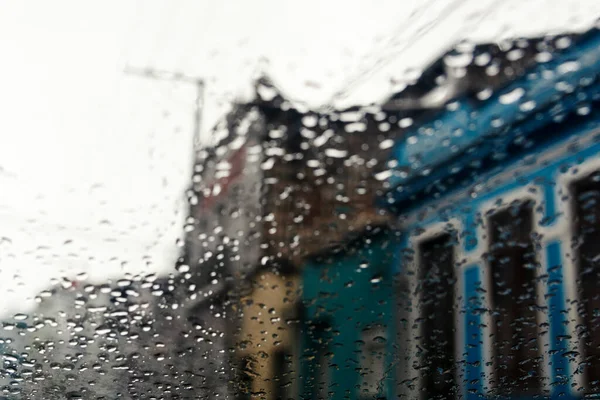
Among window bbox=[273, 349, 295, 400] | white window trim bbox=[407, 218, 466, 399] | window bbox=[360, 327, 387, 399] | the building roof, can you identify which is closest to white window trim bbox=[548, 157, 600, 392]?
the building roof

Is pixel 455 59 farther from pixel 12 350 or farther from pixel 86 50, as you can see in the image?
pixel 12 350

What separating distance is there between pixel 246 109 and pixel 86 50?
1.89 feet

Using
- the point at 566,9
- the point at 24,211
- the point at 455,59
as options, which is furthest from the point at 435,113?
the point at 24,211

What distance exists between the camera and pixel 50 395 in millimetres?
3527

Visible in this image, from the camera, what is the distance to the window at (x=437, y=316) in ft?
10.3

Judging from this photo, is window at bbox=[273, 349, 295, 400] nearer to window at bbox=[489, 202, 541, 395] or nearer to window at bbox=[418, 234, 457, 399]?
window at bbox=[418, 234, 457, 399]

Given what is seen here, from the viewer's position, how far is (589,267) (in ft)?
9.77

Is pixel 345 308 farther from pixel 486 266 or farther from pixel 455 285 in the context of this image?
pixel 486 266

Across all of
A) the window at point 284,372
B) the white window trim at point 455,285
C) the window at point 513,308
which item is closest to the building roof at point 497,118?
the white window trim at point 455,285

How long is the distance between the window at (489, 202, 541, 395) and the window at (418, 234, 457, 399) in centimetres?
20

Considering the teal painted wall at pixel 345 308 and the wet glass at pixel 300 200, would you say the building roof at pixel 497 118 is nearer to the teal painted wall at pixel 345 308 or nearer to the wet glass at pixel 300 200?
the wet glass at pixel 300 200

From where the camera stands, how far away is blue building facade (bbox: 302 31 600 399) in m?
2.70

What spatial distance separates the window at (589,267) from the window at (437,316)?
1.85ft

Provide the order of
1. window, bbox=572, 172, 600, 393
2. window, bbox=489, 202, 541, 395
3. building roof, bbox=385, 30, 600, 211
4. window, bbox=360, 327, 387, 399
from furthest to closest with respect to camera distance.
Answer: window, bbox=360, 327, 387, 399 → window, bbox=489, 202, 541, 395 → window, bbox=572, 172, 600, 393 → building roof, bbox=385, 30, 600, 211
